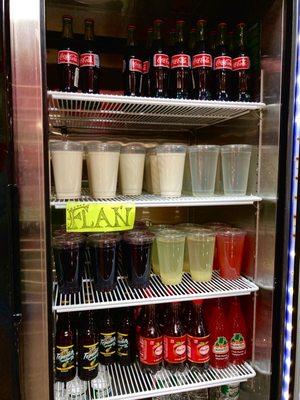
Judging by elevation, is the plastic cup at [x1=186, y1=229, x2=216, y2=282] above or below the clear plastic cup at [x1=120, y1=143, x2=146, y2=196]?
below

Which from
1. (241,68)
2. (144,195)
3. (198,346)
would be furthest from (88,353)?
(241,68)

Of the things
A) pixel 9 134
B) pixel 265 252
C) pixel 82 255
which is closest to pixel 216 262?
pixel 265 252

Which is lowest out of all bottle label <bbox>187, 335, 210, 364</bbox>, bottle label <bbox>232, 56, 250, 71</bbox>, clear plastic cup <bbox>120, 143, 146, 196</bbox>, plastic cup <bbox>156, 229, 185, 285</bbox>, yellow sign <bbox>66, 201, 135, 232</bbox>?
bottle label <bbox>187, 335, 210, 364</bbox>

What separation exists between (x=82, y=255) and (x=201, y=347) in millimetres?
636

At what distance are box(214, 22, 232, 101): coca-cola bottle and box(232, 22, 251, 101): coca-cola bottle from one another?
1.0 inches

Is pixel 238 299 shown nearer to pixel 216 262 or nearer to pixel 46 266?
pixel 216 262

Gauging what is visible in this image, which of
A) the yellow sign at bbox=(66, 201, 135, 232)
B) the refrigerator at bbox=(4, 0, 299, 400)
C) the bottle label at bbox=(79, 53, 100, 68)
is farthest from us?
the bottle label at bbox=(79, 53, 100, 68)

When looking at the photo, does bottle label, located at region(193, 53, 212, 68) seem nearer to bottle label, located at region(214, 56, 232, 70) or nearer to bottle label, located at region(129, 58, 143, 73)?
bottle label, located at region(214, 56, 232, 70)

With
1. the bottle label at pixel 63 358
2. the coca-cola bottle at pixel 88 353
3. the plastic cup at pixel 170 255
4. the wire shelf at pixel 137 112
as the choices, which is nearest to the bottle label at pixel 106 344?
the coca-cola bottle at pixel 88 353

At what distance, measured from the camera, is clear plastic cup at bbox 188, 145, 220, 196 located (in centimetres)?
129

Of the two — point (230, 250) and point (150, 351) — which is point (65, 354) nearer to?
point (150, 351)

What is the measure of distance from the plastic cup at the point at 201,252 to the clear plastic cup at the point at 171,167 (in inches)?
7.7

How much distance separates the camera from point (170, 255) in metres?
1.30

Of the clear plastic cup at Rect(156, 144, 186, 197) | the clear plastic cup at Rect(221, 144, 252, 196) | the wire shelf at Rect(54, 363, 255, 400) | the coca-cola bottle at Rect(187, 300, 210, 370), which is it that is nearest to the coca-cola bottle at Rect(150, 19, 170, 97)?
the clear plastic cup at Rect(156, 144, 186, 197)
